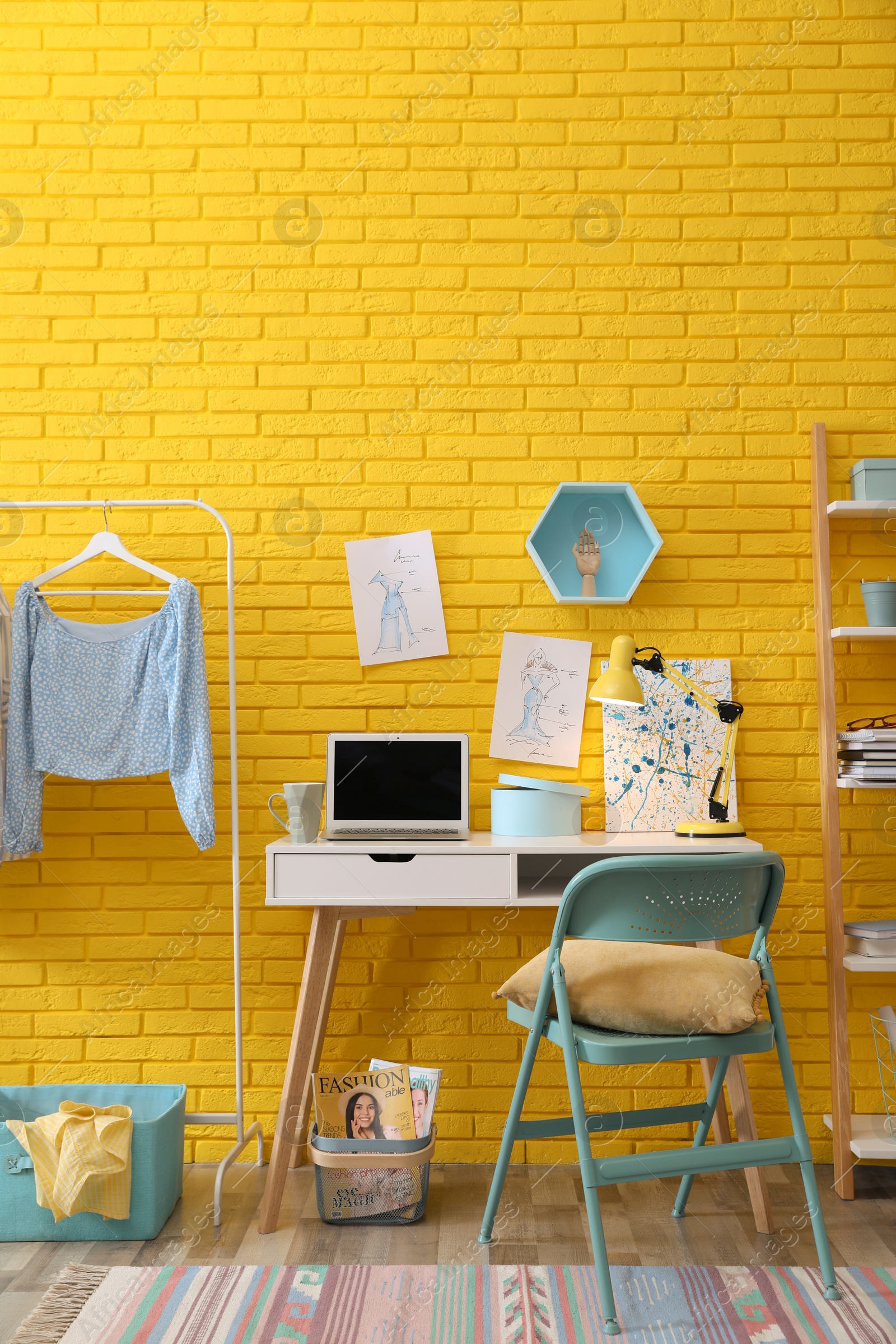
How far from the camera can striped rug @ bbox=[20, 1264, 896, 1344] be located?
64.9 inches

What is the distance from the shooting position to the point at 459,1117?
2420 millimetres

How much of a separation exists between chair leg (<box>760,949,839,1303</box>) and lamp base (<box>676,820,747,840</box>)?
0.41m

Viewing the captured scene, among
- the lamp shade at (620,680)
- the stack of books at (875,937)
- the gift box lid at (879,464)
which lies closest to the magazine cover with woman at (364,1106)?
the lamp shade at (620,680)

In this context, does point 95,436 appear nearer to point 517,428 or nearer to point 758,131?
point 517,428

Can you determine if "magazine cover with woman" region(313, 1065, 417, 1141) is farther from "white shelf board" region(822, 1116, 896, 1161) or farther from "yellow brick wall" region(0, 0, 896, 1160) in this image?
"white shelf board" region(822, 1116, 896, 1161)

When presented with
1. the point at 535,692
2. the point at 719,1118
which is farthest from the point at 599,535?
the point at 719,1118

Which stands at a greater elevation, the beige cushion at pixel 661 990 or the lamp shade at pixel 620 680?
the lamp shade at pixel 620 680

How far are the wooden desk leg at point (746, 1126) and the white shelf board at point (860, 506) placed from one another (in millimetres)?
1053

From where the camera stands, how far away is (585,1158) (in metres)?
1.67

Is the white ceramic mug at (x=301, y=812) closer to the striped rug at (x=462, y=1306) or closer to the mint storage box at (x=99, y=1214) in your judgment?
the mint storage box at (x=99, y=1214)

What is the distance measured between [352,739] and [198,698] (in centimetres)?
35

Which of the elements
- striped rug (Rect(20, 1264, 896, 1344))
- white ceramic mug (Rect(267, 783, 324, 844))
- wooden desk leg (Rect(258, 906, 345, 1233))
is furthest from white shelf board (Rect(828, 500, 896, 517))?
striped rug (Rect(20, 1264, 896, 1344))

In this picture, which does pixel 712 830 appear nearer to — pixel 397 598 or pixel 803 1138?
pixel 803 1138

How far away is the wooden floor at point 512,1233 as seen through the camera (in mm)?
1903
